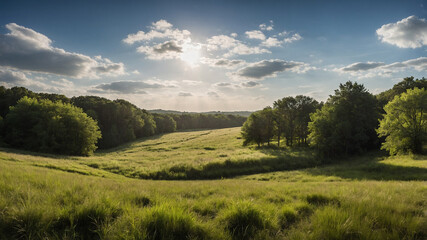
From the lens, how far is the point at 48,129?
129 feet

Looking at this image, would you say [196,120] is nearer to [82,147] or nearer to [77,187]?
[82,147]

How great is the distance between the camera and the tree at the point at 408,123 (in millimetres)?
28969

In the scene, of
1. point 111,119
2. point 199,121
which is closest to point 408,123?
point 111,119

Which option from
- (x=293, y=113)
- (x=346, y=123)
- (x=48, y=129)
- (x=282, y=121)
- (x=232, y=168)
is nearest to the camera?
(x=232, y=168)

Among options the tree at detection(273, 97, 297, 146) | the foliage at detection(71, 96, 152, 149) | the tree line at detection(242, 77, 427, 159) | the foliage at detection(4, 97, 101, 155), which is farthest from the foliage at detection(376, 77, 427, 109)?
the foliage at detection(71, 96, 152, 149)

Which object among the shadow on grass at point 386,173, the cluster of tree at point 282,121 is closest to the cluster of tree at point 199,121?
the cluster of tree at point 282,121

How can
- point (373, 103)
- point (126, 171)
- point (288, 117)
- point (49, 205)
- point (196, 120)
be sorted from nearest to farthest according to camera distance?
point (49, 205), point (126, 171), point (373, 103), point (288, 117), point (196, 120)

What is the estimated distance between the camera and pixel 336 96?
149 ft

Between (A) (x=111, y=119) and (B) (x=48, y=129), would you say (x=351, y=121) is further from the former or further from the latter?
(A) (x=111, y=119)

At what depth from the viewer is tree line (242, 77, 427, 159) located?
97.5ft

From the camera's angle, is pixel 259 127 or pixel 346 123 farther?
pixel 259 127

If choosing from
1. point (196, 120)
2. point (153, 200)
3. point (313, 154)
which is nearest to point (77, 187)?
point (153, 200)

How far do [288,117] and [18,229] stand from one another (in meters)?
55.5

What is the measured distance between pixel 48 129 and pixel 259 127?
47.1 metres
